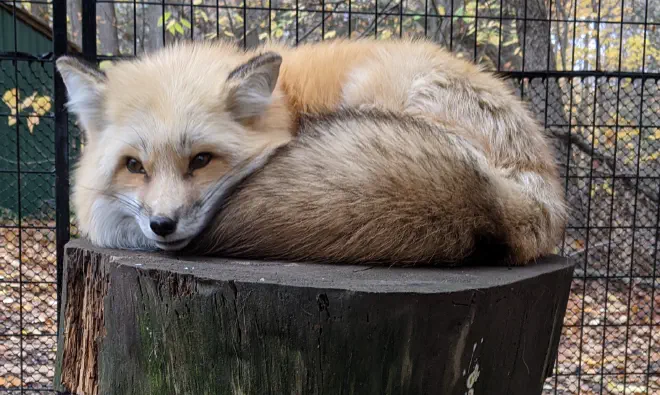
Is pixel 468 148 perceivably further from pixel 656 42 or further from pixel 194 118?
pixel 656 42

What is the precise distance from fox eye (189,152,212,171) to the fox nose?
224 mm

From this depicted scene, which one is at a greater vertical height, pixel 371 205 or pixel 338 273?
pixel 371 205

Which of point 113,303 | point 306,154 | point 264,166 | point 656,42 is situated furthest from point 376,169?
point 656,42

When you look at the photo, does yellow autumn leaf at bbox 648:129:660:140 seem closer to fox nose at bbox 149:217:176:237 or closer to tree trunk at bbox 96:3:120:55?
fox nose at bbox 149:217:176:237

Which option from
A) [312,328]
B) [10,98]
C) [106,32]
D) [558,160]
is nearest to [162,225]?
[312,328]

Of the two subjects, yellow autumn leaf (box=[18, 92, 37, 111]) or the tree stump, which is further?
yellow autumn leaf (box=[18, 92, 37, 111])

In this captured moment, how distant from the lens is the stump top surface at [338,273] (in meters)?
1.33

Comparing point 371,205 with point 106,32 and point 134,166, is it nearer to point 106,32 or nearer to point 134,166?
point 134,166

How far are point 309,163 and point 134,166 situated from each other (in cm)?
57

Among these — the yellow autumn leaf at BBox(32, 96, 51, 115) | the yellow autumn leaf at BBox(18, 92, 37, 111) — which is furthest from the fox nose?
the yellow autumn leaf at BBox(18, 92, 37, 111)

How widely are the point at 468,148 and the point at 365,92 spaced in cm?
54

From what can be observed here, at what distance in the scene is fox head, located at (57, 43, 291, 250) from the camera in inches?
67.9

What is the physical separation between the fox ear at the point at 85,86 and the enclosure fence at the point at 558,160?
1506 mm

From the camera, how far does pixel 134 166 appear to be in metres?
1.82
